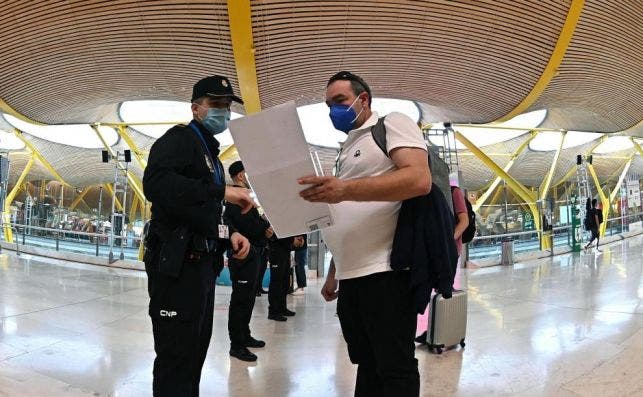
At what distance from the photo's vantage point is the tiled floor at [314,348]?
2.98 meters

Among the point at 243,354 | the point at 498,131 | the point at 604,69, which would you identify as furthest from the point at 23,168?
the point at 604,69

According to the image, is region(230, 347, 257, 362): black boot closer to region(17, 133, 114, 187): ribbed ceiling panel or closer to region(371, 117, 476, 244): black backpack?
region(371, 117, 476, 244): black backpack

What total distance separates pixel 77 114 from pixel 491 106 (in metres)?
9.77

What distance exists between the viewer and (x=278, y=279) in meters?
5.45

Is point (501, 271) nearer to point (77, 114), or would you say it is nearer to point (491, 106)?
point (491, 106)

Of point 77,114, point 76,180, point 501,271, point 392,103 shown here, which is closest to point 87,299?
point 77,114

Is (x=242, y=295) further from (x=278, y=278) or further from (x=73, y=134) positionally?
(x=73, y=134)

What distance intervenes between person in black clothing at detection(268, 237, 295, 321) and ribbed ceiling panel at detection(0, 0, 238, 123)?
11.1ft

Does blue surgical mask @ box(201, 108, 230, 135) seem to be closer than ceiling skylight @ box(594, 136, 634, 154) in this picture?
Yes

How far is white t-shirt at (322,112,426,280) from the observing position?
5.36 ft

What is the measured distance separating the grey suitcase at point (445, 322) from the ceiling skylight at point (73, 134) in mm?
19991

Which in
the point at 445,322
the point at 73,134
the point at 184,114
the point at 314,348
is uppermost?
the point at 184,114

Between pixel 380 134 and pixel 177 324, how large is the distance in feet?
3.65

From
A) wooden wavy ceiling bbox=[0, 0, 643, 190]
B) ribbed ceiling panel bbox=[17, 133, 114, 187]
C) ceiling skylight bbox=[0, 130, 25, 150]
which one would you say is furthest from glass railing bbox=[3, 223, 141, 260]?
ceiling skylight bbox=[0, 130, 25, 150]
